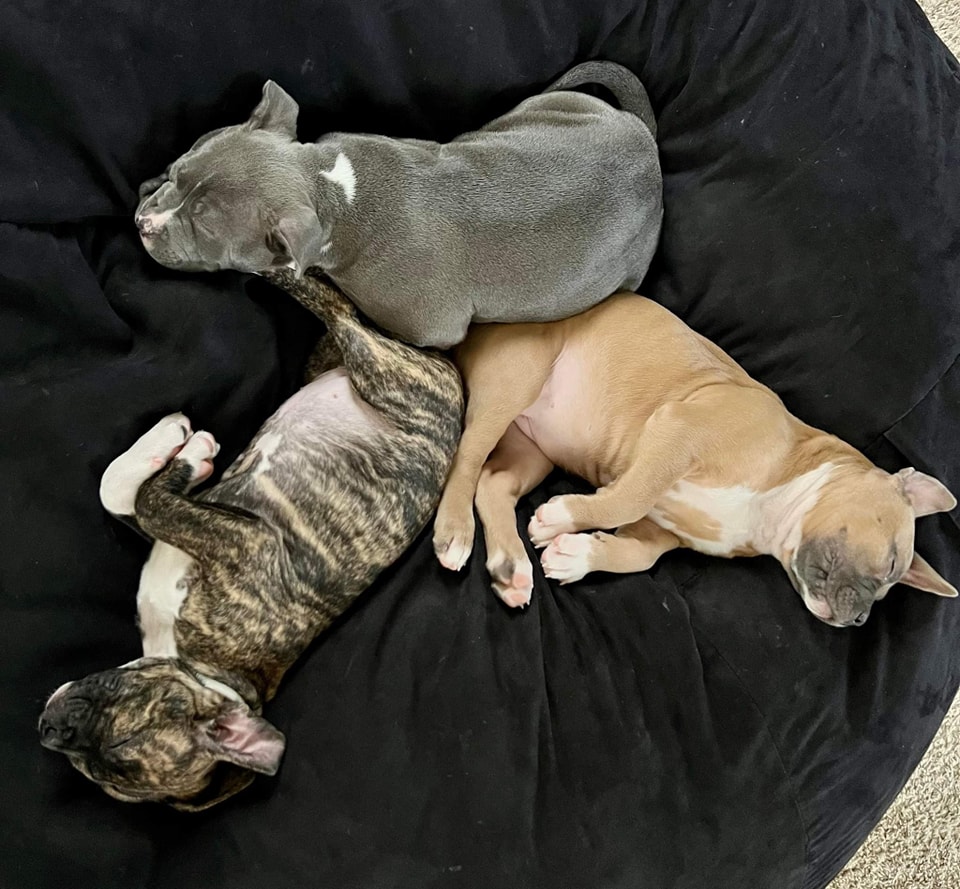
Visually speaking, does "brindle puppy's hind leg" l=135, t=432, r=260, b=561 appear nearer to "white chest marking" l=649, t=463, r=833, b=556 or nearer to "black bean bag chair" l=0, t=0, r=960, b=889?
"black bean bag chair" l=0, t=0, r=960, b=889

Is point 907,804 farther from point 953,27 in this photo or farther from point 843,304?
point 953,27

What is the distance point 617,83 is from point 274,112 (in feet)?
2.87

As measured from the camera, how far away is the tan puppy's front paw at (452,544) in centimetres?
231

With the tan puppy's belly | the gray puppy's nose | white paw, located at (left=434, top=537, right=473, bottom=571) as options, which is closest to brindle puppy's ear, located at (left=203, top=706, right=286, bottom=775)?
white paw, located at (left=434, top=537, right=473, bottom=571)

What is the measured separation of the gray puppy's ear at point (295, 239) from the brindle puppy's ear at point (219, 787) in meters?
1.05

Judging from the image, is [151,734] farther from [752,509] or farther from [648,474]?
[752,509]

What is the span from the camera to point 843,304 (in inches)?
94.0

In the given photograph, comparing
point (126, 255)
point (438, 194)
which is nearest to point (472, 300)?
point (438, 194)

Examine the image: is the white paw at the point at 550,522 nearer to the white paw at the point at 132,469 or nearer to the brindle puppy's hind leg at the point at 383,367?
the brindle puppy's hind leg at the point at 383,367

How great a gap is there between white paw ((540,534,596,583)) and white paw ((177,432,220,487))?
84 cm

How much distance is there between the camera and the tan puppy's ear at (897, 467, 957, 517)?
2203 millimetres

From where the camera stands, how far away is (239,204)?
203 cm

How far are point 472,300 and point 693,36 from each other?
0.91 meters

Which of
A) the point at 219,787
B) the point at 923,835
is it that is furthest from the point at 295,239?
the point at 923,835
